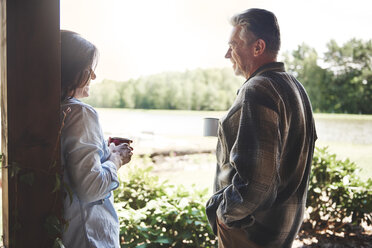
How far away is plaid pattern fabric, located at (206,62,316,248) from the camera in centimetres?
134

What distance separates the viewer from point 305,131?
1.50 meters

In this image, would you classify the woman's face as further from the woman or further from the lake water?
the lake water

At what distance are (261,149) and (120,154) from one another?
586mm

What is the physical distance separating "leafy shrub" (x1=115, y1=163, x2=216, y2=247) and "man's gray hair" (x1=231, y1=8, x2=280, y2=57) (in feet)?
5.48

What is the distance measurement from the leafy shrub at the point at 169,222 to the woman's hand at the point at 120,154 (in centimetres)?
129

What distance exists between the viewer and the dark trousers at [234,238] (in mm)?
1483

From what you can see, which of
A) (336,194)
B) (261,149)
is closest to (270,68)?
(261,149)

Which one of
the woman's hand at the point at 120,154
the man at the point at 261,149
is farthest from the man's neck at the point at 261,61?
the woman's hand at the point at 120,154

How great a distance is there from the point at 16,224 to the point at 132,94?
4.64 meters

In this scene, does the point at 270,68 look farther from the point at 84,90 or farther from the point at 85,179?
the point at 85,179

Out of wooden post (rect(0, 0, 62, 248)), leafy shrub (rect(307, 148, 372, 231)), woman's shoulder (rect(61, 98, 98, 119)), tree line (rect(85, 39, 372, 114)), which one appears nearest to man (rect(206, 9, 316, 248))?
woman's shoulder (rect(61, 98, 98, 119))

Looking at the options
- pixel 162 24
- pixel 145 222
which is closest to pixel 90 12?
pixel 162 24

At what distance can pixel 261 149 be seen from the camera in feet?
4.36

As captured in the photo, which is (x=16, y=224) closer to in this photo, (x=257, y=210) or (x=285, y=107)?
(x=257, y=210)
